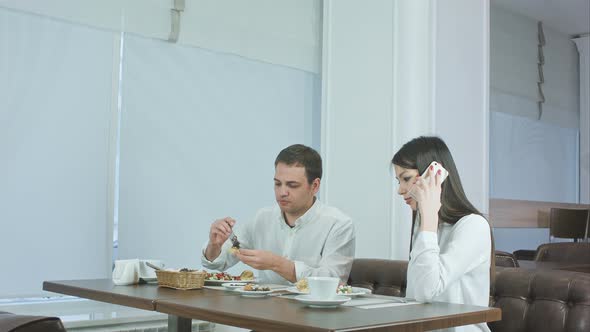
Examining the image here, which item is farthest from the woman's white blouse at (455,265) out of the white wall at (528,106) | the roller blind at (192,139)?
the white wall at (528,106)

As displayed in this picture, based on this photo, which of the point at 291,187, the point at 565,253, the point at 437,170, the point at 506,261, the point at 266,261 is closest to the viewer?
the point at 437,170

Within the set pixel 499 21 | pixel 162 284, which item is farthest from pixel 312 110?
pixel 499 21

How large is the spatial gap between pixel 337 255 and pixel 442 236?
21.1 inches

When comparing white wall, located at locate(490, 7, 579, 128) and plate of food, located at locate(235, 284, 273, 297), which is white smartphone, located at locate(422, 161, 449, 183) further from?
white wall, located at locate(490, 7, 579, 128)

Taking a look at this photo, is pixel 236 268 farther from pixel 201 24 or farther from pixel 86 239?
pixel 201 24

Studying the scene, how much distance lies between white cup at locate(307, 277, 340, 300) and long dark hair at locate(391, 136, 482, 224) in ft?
1.88

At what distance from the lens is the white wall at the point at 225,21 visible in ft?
10.7

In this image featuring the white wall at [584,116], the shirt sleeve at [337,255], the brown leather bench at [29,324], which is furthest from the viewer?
the white wall at [584,116]

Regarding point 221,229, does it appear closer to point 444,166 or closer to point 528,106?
point 444,166

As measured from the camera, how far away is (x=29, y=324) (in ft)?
4.41

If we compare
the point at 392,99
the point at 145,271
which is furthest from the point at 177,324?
the point at 392,99

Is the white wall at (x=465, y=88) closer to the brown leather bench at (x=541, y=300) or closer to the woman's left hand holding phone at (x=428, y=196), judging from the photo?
the brown leather bench at (x=541, y=300)

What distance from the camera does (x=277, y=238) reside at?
9.40ft

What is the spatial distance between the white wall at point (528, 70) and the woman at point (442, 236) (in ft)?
17.9
